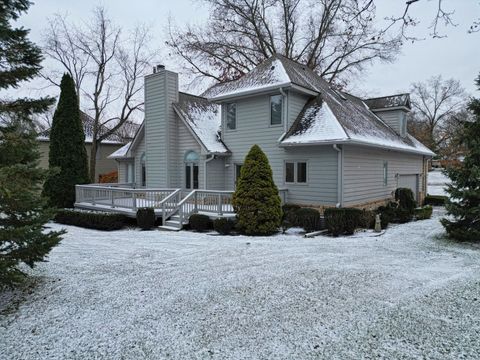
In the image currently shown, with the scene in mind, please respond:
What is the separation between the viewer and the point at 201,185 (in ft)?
51.1

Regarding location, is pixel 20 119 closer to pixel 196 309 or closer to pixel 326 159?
pixel 196 309

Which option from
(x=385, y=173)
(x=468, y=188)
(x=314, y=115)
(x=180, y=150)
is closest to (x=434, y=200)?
(x=385, y=173)

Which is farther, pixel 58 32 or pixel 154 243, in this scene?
pixel 58 32

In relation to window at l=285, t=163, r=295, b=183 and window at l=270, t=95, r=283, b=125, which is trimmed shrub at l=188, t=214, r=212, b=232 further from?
window at l=270, t=95, r=283, b=125

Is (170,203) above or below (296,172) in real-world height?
below

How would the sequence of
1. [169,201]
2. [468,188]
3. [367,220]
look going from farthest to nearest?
[169,201] → [367,220] → [468,188]

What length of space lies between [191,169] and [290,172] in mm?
4794

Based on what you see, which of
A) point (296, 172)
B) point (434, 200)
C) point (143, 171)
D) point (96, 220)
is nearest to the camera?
point (96, 220)

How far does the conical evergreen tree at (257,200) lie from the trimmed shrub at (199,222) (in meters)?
1.30

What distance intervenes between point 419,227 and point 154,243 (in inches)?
380

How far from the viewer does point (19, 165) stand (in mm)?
5012

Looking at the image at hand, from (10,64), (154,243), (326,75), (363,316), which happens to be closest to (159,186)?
(154,243)

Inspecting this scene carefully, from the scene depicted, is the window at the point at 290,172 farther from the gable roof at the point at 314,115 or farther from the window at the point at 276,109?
the window at the point at 276,109

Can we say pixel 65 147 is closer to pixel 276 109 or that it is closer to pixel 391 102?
pixel 276 109
